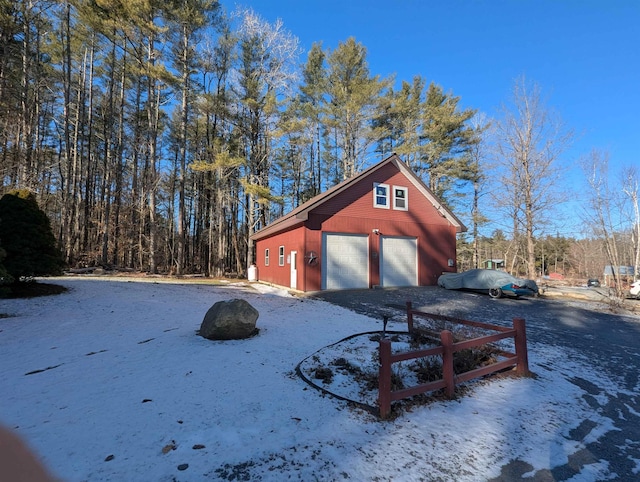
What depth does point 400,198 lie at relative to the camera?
48.1 feet

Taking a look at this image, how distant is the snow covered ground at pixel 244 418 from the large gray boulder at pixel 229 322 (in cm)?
16

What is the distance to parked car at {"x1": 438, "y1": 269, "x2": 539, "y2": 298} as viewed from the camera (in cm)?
Answer: 1109

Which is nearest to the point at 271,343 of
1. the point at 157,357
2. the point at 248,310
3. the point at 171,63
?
the point at 248,310

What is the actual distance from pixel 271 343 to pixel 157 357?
1.73 m

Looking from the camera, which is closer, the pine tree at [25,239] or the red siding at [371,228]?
the pine tree at [25,239]

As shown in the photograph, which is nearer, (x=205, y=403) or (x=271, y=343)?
(x=205, y=403)

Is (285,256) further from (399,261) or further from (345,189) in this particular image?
(399,261)

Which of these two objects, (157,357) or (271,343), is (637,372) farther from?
(157,357)

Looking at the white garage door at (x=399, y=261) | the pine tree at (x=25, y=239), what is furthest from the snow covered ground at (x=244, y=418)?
the white garage door at (x=399, y=261)

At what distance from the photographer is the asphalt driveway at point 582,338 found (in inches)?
99.8

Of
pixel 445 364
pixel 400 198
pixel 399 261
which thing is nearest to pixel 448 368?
pixel 445 364

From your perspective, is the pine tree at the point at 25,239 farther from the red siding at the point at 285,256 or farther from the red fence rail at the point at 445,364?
the red fence rail at the point at 445,364

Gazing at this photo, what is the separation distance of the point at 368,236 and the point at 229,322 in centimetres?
942

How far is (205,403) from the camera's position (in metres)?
3.10
